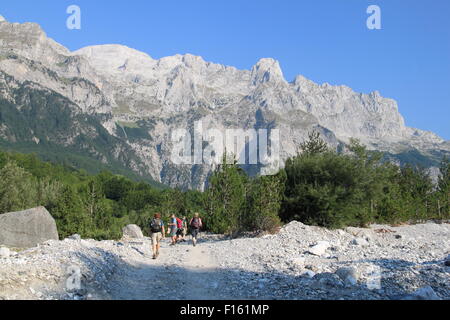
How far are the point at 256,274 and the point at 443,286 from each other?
546 cm

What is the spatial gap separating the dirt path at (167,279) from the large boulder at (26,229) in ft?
25.9

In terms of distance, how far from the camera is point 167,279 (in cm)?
1241

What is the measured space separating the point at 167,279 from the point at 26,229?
13117 mm

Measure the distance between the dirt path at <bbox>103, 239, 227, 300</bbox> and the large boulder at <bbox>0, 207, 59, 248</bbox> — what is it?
7.88m

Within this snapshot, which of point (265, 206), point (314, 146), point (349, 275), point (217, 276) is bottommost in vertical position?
point (217, 276)

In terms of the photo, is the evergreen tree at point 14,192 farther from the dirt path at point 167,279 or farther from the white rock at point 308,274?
the white rock at point 308,274

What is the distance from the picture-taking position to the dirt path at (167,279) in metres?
10.2

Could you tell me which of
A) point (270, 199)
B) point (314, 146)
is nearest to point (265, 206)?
point (270, 199)

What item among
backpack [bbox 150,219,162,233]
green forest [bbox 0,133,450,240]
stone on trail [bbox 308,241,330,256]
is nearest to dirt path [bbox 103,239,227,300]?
backpack [bbox 150,219,162,233]

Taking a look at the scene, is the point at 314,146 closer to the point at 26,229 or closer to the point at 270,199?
the point at 270,199

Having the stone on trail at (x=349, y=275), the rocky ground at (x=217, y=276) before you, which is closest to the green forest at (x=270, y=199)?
the rocky ground at (x=217, y=276)

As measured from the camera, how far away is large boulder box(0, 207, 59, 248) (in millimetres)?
21281
